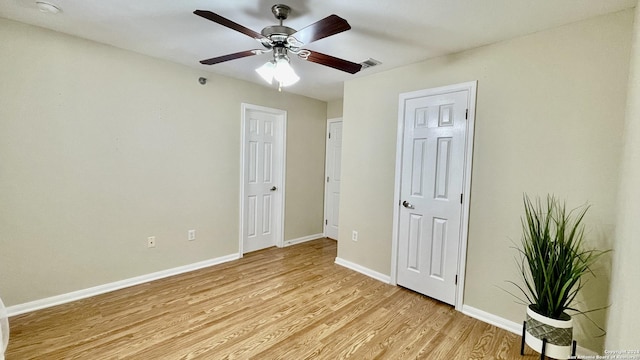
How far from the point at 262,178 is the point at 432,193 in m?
2.32

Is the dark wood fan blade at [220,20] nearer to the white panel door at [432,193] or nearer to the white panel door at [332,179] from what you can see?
the white panel door at [432,193]

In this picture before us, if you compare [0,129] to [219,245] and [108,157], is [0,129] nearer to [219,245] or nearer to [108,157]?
[108,157]

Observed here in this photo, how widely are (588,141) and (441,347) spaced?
1750mm

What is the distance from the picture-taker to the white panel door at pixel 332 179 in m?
4.55

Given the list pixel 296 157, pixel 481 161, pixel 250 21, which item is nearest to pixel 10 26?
pixel 250 21

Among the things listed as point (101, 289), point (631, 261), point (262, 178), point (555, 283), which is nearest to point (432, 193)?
point (555, 283)

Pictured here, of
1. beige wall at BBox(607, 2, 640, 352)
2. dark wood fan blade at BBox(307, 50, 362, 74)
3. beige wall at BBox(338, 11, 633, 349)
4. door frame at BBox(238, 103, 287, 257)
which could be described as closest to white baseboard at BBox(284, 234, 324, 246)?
door frame at BBox(238, 103, 287, 257)

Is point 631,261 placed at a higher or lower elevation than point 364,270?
higher

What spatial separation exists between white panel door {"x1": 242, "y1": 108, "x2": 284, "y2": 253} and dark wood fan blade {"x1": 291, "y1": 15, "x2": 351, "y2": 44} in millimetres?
2195

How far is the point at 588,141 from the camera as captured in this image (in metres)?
1.89

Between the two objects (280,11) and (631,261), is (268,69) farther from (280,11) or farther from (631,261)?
(631,261)

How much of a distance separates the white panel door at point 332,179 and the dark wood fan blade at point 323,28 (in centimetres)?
285

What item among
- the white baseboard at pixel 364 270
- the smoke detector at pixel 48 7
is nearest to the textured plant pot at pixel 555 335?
the white baseboard at pixel 364 270

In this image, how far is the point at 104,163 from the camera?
2.63 meters
